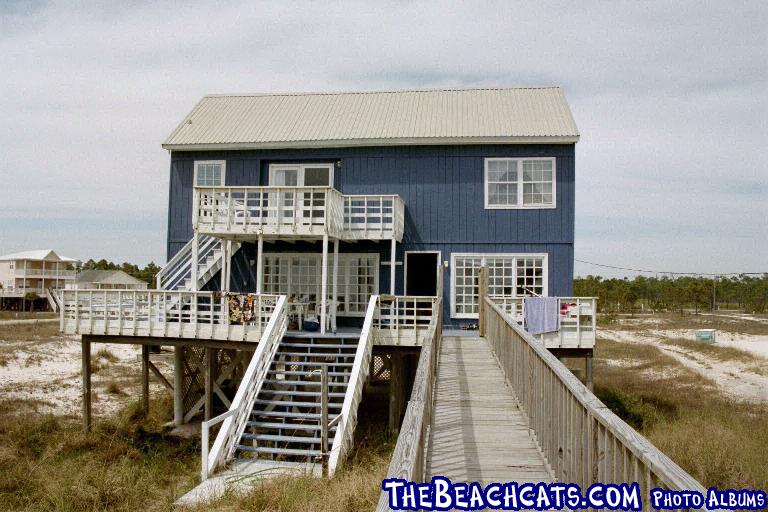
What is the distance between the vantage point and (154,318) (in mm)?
16219

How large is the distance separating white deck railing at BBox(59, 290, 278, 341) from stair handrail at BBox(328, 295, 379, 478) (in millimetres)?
2512

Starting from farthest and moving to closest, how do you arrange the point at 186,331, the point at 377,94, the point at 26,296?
the point at 26,296, the point at 377,94, the point at 186,331

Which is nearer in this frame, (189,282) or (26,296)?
(189,282)

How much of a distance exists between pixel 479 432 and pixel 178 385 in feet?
45.9

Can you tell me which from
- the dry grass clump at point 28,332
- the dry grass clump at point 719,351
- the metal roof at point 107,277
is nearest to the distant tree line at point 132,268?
the metal roof at point 107,277

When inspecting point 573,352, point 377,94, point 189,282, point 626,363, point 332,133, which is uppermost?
point 377,94

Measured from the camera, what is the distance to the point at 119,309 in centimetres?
1619

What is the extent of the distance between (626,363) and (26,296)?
216 feet

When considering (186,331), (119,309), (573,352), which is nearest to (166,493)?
(186,331)

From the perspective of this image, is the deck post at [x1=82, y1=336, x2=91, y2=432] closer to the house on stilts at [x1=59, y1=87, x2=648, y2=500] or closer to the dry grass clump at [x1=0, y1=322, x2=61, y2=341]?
the house on stilts at [x1=59, y1=87, x2=648, y2=500]

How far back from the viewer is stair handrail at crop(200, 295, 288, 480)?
1061cm

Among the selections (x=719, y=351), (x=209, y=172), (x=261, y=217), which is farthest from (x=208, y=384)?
(x=719, y=351)

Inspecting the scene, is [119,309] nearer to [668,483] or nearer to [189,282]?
[189,282]

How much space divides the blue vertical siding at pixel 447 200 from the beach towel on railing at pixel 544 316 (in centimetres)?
260
